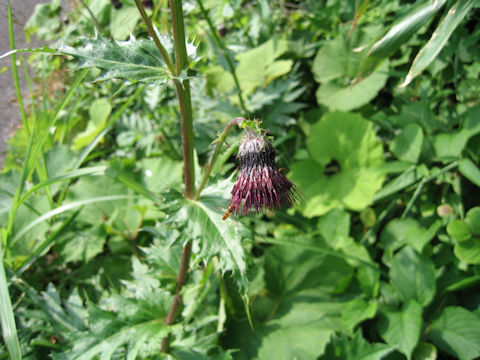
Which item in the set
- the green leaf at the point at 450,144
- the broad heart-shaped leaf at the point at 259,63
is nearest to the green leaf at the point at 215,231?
the green leaf at the point at 450,144

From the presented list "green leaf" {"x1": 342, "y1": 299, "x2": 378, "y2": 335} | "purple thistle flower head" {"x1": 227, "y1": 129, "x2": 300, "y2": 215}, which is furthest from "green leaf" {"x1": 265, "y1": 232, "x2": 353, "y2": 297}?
"purple thistle flower head" {"x1": 227, "y1": 129, "x2": 300, "y2": 215}

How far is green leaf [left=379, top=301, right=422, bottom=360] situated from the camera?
1456mm

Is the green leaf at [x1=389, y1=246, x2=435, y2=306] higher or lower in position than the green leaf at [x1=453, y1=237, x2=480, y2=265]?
lower

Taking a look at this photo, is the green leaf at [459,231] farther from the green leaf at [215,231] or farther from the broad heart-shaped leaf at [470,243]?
the green leaf at [215,231]

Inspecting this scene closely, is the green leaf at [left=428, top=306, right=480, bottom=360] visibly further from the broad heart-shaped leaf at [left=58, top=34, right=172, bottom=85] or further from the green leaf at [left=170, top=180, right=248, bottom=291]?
the broad heart-shaped leaf at [left=58, top=34, right=172, bottom=85]

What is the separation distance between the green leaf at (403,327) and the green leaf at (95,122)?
2.05m

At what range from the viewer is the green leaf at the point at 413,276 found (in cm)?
160

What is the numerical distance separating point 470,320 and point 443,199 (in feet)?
1.92

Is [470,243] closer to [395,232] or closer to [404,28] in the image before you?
[395,232]

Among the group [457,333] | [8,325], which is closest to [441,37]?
[457,333]

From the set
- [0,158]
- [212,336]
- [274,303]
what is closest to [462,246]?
[274,303]

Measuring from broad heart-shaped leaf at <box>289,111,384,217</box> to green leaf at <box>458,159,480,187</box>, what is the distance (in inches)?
17.5

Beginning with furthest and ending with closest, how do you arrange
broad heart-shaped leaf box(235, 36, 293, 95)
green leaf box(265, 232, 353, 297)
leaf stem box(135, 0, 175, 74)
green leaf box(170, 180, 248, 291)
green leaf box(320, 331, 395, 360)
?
broad heart-shaped leaf box(235, 36, 293, 95), green leaf box(265, 232, 353, 297), green leaf box(320, 331, 395, 360), green leaf box(170, 180, 248, 291), leaf stem box(135, 0, 175, 74)

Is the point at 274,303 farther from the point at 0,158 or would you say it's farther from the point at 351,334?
the point at 0,158
